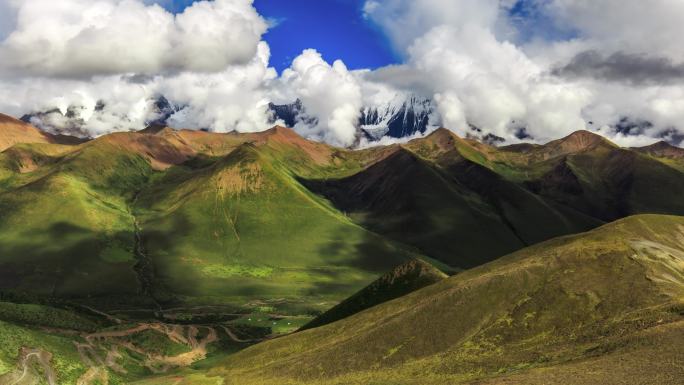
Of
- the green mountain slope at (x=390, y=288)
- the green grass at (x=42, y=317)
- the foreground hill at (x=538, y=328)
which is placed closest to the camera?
the foreground hill at (x=538, y=328)

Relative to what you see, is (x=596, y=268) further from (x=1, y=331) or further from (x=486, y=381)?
(x=1, y=331)

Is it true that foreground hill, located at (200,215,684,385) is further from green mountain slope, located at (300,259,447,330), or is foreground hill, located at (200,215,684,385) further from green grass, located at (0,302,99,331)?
green grass, located at (0,302,99,331)

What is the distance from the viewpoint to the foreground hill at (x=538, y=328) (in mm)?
72125

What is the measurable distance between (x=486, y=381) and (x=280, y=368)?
48.9 m

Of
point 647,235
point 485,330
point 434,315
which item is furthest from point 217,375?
point 647,235

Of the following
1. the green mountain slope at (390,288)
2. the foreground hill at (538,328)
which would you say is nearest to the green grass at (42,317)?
the foreground hill at (538,328)

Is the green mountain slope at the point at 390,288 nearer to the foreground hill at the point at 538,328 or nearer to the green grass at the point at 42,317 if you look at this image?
the foreground hill at the point at 538,328

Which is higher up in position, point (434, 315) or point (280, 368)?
point (434, 315)

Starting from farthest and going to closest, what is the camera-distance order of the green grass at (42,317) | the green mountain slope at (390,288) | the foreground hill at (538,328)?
the green mountain slope at (390,288) → the green grass at (42,317) → the foreground hill at (538,328)

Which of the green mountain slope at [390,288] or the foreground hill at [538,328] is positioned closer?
the foreground hill at [538,328]

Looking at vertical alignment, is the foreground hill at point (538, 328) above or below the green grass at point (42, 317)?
below

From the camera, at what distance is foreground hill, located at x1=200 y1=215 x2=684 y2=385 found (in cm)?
7212

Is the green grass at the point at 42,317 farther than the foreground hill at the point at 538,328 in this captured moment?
Yes

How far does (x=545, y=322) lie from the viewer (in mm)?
88375
